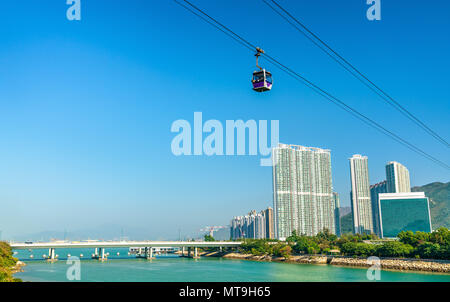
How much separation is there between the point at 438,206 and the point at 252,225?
82.1 metres

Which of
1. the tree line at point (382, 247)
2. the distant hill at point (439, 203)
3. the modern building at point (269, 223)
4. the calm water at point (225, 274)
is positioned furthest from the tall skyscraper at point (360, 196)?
the calm water at point (225, 274)

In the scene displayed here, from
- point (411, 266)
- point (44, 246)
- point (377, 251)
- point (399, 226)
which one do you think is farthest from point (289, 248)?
point (399, 226)

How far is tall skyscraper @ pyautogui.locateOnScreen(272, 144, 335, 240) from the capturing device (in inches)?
2405

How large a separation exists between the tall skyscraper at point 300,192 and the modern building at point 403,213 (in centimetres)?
1229

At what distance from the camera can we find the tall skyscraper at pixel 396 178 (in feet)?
295

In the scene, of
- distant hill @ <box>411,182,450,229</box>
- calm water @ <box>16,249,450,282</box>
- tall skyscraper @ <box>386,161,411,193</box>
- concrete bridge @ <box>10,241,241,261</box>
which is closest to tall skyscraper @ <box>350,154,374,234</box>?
tall skyscraper @ <box>386,161,411,193</box>

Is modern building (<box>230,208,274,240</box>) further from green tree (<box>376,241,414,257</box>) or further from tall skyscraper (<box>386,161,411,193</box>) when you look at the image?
green tree (<box>376,241,414,257</box>)

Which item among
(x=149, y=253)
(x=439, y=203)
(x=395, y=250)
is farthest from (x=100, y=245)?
(x=439, y=203)

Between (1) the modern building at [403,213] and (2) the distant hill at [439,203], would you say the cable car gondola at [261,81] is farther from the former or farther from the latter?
(2) the distant hill at [439,203]

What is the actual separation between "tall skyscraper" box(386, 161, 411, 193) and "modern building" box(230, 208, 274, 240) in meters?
33.5

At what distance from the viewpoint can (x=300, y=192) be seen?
6269 centimetres
